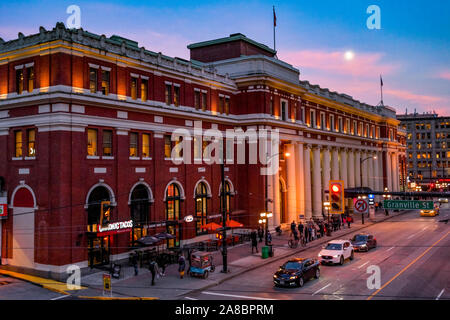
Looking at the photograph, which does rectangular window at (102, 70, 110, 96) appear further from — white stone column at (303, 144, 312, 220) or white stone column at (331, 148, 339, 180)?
white stone column at (331, 148, 339, 180)

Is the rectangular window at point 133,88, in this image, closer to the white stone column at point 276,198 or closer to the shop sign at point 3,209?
the shop sign at point 3,209

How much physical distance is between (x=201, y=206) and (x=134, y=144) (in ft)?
35.8

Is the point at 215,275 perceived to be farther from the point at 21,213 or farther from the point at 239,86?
the point at 239,86

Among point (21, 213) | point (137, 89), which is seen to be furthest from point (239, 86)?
point (21, 213)

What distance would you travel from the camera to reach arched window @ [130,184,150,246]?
33.6m

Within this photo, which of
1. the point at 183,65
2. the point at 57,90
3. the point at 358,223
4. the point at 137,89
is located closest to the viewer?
the point at 57,90

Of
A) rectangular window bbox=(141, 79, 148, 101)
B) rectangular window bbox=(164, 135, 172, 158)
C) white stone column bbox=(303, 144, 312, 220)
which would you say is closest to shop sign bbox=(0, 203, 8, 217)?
rectangular window bbox=(164, 135, 172, 158)

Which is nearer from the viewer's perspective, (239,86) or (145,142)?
(145,142)

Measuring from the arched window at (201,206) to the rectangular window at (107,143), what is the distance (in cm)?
1142

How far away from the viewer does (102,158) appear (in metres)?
31.2

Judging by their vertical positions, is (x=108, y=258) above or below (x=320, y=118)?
below

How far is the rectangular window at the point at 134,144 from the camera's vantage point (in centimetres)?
3409

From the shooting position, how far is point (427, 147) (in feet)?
445

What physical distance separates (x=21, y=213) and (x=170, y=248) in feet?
40.3
